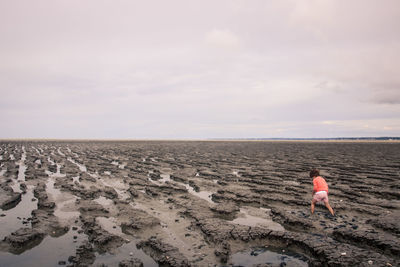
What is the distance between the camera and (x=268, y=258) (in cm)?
521

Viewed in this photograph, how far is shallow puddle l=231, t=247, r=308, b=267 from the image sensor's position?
499 centimetres

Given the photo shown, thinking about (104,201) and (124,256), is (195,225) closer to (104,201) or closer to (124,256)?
(124,256)

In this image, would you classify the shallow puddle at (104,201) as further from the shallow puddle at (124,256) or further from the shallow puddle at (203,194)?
the shallow puddle at (124,256)

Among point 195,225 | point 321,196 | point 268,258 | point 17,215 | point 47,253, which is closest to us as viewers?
point 268,258

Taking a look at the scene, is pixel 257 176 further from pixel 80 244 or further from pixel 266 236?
pixel 80 244

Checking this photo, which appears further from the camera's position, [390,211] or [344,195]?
[344,195]

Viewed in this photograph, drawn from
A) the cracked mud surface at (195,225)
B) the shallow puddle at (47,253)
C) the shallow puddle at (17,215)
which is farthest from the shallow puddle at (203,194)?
the shallow puddle at (17,215)

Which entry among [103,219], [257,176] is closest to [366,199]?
[257,176]

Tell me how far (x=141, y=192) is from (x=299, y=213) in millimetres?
6250

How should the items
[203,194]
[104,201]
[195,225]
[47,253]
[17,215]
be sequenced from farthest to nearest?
[203,194] < [104,201] < [17,215] < [195,225] < [47,253]

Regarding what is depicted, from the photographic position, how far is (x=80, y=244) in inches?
228

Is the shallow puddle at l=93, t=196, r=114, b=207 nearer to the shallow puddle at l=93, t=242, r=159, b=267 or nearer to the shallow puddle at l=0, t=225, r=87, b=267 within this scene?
the shallow puddle at l=0, t=225, r=87, b=267

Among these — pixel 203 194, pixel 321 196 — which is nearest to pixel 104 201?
pixel 203 194

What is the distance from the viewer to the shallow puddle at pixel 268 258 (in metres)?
4.99
